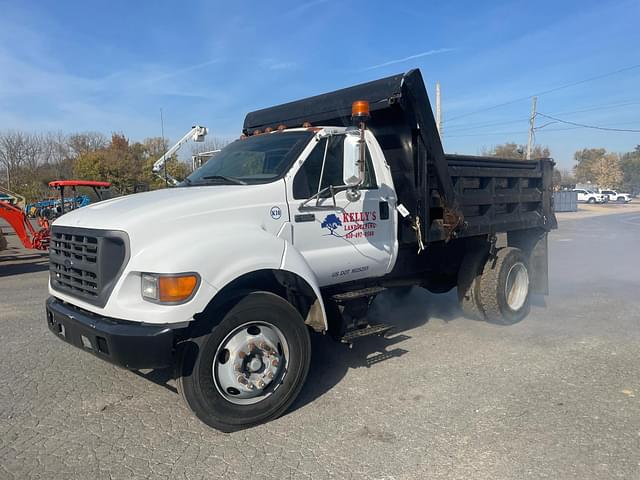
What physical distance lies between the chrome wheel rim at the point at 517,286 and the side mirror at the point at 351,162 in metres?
3.20

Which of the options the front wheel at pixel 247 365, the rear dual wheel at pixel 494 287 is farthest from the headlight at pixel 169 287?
the rear dual wheel at pixel 494 287

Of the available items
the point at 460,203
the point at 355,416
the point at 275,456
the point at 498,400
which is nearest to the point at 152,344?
the point at 275,456

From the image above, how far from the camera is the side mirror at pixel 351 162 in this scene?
13.7 ft

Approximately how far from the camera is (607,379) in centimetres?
457

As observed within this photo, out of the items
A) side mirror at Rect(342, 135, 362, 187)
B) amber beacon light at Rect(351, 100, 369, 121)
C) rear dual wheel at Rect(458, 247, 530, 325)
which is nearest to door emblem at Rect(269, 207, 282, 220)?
side mirror at Rect(342, 135, 362, 187)

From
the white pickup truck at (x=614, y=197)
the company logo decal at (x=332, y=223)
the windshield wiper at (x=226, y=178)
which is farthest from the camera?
the white pickup truck at (x=614, y=197)

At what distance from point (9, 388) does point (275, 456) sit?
2.68 metres

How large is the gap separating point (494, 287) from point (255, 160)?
3.40 m

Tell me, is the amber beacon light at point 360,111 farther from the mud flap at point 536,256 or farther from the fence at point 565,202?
the fence at point 565,202

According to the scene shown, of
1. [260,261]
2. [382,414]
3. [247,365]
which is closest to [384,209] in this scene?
[260,261]

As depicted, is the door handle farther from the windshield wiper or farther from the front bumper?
the front bumper

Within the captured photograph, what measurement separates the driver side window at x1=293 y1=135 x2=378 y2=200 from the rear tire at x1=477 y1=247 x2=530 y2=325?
2401 mm

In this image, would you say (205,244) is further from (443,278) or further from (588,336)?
(588,336)

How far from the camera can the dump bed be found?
508 cm
